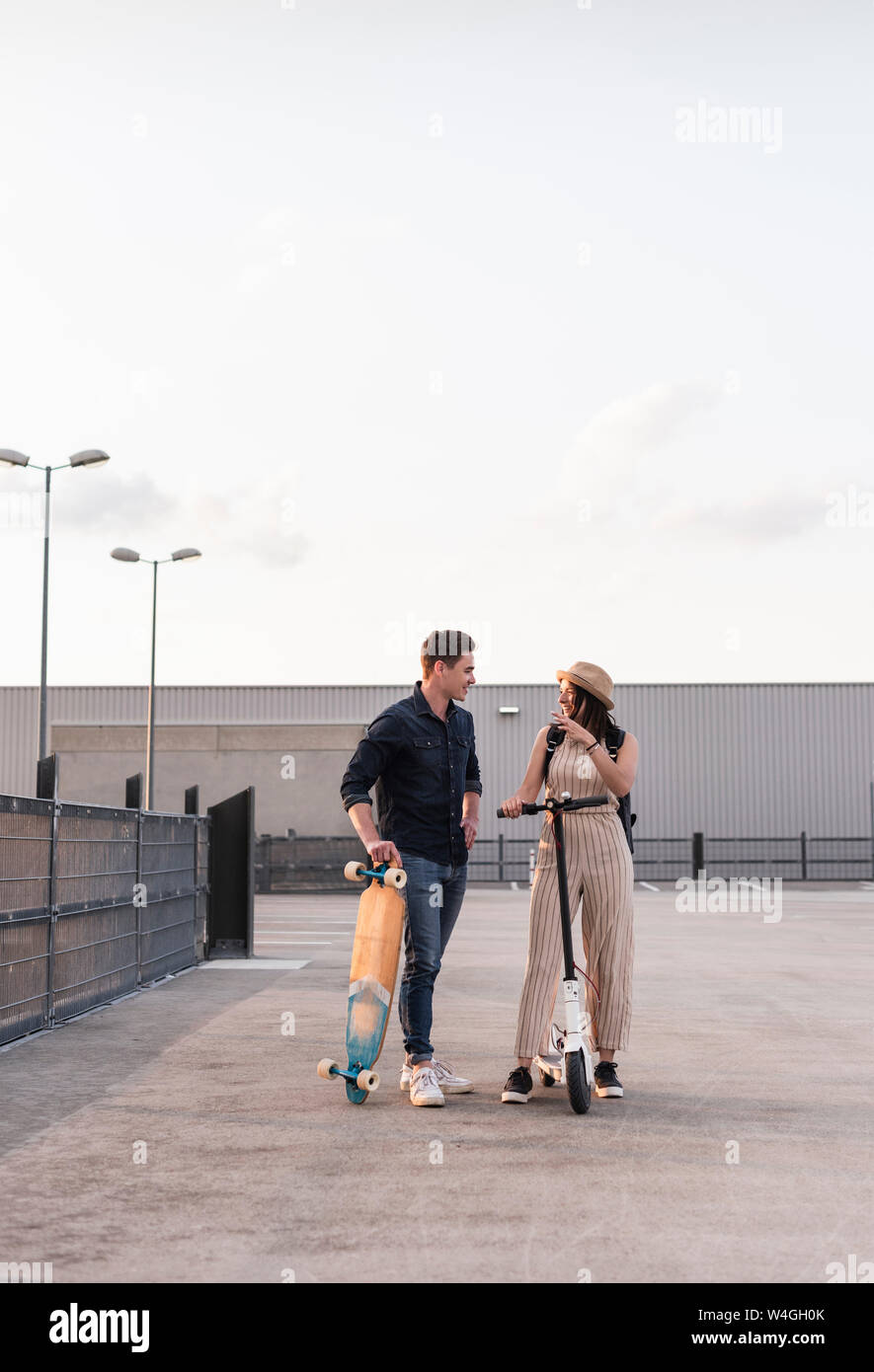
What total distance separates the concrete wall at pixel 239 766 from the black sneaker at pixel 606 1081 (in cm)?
2775

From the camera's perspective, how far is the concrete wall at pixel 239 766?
33.8 metres

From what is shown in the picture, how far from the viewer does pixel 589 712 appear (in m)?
5.79

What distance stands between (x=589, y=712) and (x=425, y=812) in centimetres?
83

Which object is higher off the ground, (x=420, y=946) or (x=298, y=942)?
(x=420, y=946)

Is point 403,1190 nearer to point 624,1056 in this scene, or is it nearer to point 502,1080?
point 502,1080

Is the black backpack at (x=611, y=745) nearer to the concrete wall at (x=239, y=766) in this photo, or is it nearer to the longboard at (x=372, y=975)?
the longboard at (x=372, y=975)

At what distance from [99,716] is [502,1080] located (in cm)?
3560

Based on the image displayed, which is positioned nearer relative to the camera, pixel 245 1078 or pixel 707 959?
pixel 245 1078

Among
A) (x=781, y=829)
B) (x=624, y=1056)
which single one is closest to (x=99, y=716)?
(x=781, y=829)

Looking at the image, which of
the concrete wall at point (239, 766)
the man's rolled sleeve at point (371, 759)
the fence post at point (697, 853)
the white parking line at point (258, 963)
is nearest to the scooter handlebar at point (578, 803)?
the man's rolled sleeve at point (371, 759)

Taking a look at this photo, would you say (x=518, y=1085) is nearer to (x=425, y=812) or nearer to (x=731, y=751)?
(x=425, y=812)

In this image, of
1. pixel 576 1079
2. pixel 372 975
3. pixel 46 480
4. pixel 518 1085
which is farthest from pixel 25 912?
pixel 46 480
